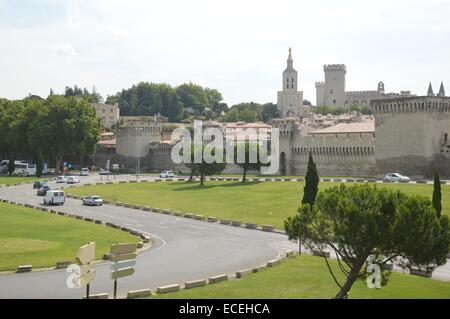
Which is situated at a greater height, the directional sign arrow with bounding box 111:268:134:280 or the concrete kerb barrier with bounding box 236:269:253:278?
the directional sign arrow with bounding box 111:268:134:280

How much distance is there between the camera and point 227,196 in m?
70.1

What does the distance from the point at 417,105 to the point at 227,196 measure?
32.8 metres

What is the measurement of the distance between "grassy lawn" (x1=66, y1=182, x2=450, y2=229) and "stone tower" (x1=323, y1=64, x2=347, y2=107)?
108092mm

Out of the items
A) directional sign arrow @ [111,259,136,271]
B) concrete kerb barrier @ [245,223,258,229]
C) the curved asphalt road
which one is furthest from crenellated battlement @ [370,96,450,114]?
directional sign arrow @ [111,259,136,271]

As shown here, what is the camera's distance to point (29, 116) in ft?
383

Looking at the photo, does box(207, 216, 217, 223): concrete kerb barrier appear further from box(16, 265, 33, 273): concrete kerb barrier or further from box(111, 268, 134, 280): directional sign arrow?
box(111, 268, 134, 280): directional sign arrow

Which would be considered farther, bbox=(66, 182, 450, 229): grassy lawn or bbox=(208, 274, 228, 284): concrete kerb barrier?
bbox=(66, 182, 450, 229): grassy lawn

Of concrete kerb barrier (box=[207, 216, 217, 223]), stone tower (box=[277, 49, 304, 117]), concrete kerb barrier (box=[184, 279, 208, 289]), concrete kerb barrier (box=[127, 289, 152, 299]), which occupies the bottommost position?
concrete kerb barrier (box=[207, 216, 217, 223])

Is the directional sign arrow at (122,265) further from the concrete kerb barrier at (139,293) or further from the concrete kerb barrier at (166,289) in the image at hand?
the concrete kerb barrier at (166,289)

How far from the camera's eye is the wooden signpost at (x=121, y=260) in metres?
20.5

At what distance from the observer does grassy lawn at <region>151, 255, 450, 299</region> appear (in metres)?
25.5

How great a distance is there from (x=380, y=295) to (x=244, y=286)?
19.2ft
